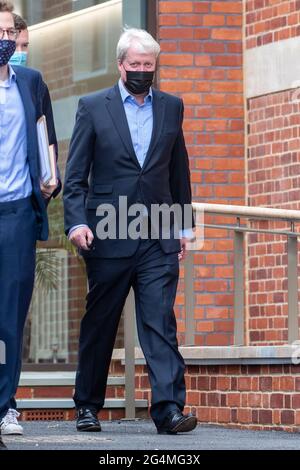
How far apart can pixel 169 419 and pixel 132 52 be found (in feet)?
6.13

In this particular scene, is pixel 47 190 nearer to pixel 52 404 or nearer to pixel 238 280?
pixel 238 280

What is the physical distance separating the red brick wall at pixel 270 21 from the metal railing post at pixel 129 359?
260cm

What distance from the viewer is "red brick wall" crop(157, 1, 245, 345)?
37.6 ft

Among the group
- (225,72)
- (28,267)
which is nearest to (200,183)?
(225,72)

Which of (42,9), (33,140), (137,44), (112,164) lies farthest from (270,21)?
(33,140)

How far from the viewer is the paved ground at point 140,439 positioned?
24.0 ft

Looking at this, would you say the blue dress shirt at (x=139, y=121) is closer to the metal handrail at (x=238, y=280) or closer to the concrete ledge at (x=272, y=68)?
the metal handrail at (x=238, y=280)

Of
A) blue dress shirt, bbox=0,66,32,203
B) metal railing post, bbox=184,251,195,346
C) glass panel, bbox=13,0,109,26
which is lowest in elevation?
metal railing post, bbox=184,251,195,346

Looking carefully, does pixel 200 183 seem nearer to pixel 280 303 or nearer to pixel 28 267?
pixel 280 303

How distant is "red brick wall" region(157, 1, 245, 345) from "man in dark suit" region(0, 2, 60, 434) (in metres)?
4.25

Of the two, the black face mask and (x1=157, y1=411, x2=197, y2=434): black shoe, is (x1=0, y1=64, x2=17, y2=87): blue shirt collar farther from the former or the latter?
(x1=157, y1=411, x2=197, y2=434): black shoe

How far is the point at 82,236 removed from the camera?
7.94m

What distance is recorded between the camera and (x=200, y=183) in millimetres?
11555

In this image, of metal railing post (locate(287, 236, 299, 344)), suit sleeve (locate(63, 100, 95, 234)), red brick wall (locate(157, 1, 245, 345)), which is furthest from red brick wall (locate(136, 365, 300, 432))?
suit sleeve (locate(63, 100, 95, 234))
